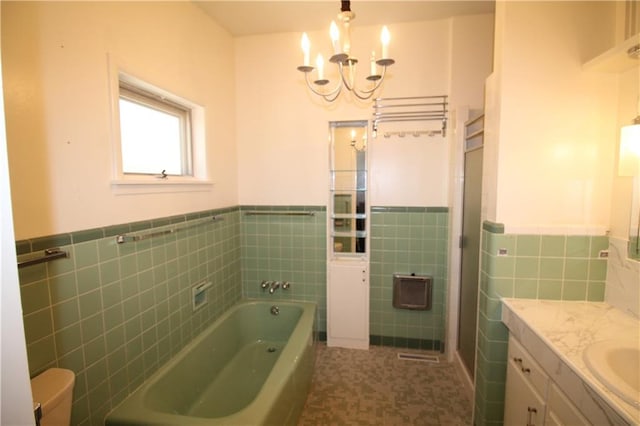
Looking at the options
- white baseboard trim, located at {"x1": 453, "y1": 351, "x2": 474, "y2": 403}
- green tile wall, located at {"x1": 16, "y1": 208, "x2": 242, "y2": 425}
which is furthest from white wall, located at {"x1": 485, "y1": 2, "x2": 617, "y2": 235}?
green tile wall, located at {"x1": 16, "y1": 208, "x2": 242, "y2": 425}

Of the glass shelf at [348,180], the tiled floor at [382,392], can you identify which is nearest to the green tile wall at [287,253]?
the glass shelf at [348,180]

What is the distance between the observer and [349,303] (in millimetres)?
2750

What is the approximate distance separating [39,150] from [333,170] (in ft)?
6.72

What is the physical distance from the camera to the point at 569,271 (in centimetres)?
159

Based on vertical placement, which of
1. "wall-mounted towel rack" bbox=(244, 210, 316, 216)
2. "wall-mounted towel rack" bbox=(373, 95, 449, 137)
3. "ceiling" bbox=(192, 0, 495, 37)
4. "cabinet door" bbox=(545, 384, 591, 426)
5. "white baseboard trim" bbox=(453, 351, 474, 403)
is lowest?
"white baseboard trim" bbox=(453, 351, 474, 403)

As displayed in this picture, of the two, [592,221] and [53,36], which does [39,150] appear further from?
[592,221]

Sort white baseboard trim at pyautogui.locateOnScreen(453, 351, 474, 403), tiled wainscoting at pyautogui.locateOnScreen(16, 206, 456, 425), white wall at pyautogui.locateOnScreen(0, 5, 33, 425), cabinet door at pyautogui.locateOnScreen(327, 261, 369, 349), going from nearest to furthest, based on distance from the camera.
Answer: white wall at pyautogui.locateOnScreen(0, 5, 33, 425), tiled wainscoting at pyautogui.locateOnScreen(16, 206, 456, 425), white baseboard trim at pyautogui.locateOnScreen(453, 351, 474, 403), cabinet door at pyautogui.locateOnScreen(327, 261, 369, 349)

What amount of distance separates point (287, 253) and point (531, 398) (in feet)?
6.67

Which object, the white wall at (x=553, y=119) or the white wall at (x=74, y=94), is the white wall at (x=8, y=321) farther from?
the white wall at (x=553, y=119)

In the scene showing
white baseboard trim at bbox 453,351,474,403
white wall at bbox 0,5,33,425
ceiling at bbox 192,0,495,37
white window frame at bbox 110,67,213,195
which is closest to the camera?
white wall at bbox 0,5,33,425

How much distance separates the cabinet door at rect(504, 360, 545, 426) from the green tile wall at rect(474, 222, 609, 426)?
3.4 inches

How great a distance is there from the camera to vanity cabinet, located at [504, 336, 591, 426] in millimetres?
1120

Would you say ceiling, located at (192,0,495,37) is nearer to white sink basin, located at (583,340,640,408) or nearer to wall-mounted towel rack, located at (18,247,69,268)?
wall-mounted towel rack, located at (18,247,69,268)

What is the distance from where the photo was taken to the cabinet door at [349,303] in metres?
2.72
